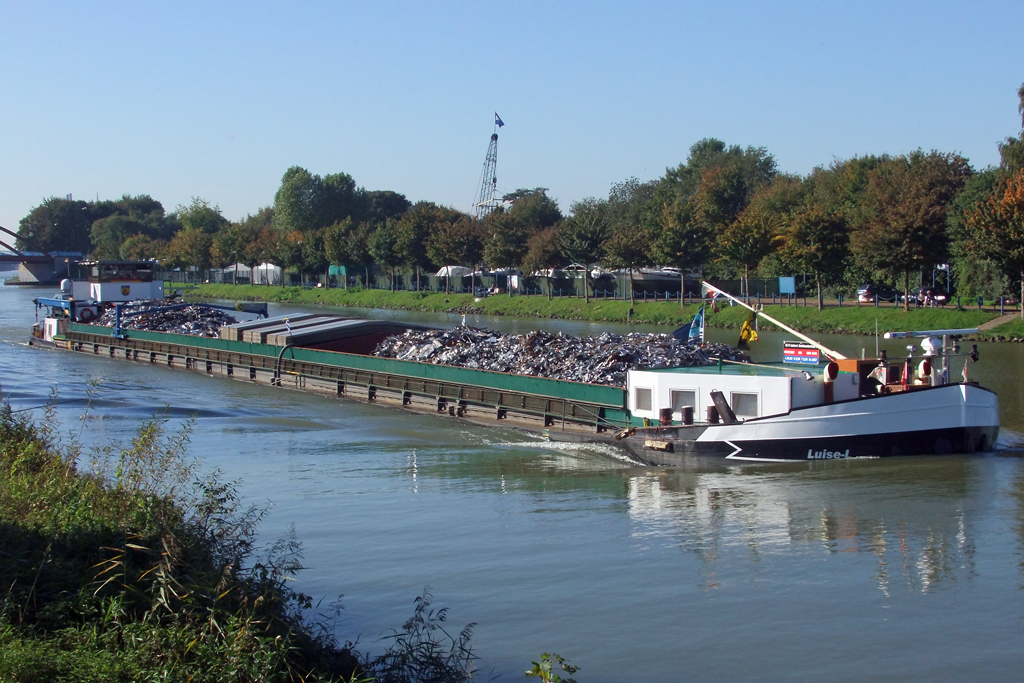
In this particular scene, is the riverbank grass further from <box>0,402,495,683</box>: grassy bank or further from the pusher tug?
the pusher tug

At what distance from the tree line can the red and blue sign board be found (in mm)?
28130

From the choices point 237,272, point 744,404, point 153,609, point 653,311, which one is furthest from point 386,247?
point 153,609

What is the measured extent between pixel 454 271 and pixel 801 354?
229 feet

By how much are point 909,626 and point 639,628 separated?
3248 millimetres

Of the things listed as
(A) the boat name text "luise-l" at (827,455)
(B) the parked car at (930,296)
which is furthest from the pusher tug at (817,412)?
(B) the parked car at (930,296)

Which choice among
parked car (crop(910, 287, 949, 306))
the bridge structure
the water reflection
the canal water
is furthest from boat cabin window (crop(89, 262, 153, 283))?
the bridge structure

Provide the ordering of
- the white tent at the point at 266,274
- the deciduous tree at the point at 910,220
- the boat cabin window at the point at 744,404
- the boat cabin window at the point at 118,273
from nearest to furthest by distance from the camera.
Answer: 1. the boat cabin window at the point at 744,404
2. the boat cabin window at the point at 118,273
3. the deciduous tree at the point at 910,220
4. the white tent at the point at 266,274

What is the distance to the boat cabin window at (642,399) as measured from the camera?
791 inches

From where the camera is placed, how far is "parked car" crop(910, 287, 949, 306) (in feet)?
169

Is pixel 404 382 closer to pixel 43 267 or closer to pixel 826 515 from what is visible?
pixel 826 515

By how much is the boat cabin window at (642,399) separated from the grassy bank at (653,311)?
16689 millimetres

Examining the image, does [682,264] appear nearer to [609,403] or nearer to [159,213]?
[609,403]

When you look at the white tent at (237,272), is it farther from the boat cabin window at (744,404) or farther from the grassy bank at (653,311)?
the boat cabin window at (744,404)

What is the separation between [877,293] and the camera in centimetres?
5588
